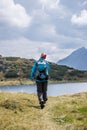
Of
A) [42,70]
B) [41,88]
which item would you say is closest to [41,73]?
[42,70]

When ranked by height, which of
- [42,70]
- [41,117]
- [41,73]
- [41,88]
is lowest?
[41,117]

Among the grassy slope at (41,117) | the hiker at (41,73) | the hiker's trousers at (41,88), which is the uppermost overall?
the hiker at (41,73)

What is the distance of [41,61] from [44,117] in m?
4.58

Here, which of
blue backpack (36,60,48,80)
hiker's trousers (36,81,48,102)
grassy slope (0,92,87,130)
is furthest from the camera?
hiker's trousers (36,81,48,102)

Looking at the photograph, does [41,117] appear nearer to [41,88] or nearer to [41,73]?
[41,73]

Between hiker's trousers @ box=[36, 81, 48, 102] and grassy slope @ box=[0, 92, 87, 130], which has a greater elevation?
hiker's trousers @ box=[36, 81, 48, 102]

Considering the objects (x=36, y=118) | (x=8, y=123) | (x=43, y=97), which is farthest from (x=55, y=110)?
(x=8, y=123)

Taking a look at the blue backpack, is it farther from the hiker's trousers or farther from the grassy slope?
the grassy slope

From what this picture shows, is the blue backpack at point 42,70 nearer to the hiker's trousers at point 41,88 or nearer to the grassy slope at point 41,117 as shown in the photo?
the hiker's trousers at point 41,88

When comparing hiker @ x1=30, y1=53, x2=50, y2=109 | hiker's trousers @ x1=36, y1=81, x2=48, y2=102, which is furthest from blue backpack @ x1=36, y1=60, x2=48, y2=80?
hiker's trousers @ x1=36, y1=81, x2=48, y2=102

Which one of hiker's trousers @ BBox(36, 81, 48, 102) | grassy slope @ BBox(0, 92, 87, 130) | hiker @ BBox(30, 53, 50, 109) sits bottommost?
grassy slope @ BBox(0, 92, 87, 130)

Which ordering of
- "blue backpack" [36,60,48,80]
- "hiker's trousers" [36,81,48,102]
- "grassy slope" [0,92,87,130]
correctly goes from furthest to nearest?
"hiker's trousers" [36,81,48,102], "blue backpack" [36,60,48,80], "grassy slope" [0,92,87,130]

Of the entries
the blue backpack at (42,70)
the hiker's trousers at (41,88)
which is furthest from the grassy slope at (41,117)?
the blue backpack at (42,70)

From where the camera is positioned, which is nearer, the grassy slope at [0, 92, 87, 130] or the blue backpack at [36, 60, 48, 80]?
the grassy slope at [0, 92, 87, 130]
